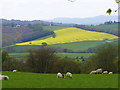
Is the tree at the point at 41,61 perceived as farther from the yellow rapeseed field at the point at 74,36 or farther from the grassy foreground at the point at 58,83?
the yellow rapeseed field at the point at 74,36

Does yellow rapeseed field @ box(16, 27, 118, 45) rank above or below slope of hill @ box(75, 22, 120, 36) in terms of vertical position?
below

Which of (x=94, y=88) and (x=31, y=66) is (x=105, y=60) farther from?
(x=94, y=88)

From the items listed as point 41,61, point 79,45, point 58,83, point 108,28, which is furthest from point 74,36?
point 58,83

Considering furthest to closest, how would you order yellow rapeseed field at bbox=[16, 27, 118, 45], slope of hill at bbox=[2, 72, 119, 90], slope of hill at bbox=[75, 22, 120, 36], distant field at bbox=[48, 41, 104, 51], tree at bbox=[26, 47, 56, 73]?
slope of hill at bbox=[75, 22, 120, 36]
yellow rapeseed field at bbox=[16, 27, 118, 45]
distant field at bbox=[48, 41, 104, 51]
tree at bbox=[26, 47, 56, 73]
slope of hill at bbox=[2, 72, 119, 90]

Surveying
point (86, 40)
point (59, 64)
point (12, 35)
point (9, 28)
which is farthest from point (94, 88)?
point (9, 28)

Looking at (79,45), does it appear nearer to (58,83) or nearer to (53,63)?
(53,63)

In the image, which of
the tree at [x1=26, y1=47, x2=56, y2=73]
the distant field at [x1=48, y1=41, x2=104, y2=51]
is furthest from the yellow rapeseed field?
the tree at [x1=26, y1=47, x2=56, y2=73]

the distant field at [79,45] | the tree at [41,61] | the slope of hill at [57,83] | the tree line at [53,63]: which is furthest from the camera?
the distant field at [79,45]

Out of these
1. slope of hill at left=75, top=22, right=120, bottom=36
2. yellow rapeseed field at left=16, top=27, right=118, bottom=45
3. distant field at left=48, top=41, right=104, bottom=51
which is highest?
slope of hill at left=75, top=22, right=120, bottom=36

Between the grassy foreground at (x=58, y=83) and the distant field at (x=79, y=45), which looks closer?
the grassy foreground at (x=58, y=83)

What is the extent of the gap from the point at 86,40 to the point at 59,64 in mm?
65566

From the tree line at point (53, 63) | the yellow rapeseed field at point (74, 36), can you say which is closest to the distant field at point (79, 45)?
the yellow rapeseed field at point (74, 36)

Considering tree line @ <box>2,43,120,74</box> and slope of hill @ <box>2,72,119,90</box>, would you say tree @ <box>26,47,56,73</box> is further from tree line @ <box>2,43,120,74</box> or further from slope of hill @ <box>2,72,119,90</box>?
slope of hill @ <box>2,72,119,90</box>

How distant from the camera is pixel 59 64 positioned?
51750mm
